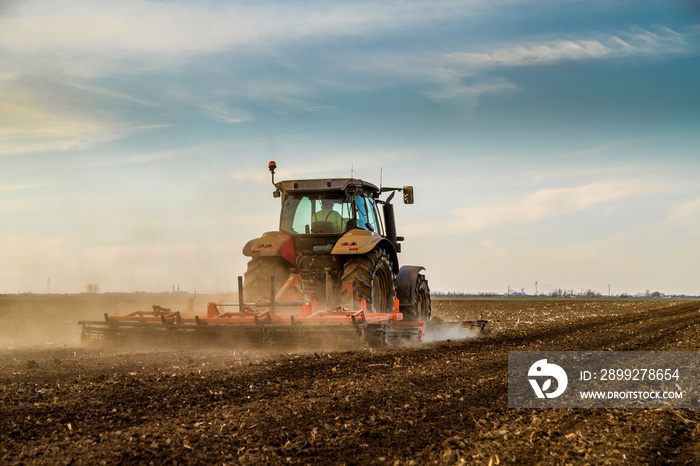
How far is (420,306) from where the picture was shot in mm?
14461

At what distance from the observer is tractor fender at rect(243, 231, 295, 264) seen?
11.8 metres

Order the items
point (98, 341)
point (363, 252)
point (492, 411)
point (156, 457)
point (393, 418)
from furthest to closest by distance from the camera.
Answer: point (98, 341) < point (363, 252) < point (492, 411) < point (393, 418) < point (156, 457)

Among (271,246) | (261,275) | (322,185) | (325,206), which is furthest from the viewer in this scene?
(325,206)

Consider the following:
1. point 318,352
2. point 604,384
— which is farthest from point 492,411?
point 318,352

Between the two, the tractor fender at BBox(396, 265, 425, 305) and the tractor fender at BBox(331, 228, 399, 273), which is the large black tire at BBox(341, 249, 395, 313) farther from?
the tractor fender at BBox(396, 265, 425, 305)

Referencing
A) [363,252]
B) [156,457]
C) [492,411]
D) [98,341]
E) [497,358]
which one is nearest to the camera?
[156,457]

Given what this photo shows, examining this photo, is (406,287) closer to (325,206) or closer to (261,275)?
(325,206)

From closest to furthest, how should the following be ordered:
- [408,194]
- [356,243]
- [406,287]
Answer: [356,243], [408,194], [406,287]

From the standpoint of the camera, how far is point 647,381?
8.41 metres

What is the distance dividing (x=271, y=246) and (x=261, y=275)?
692mm

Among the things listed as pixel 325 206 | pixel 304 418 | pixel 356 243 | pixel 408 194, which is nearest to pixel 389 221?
pixel 408 194

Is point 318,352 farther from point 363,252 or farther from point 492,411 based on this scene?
point 492,411

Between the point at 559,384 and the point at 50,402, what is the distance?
6.00 meters

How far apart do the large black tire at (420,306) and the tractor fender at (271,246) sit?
10.1ft
